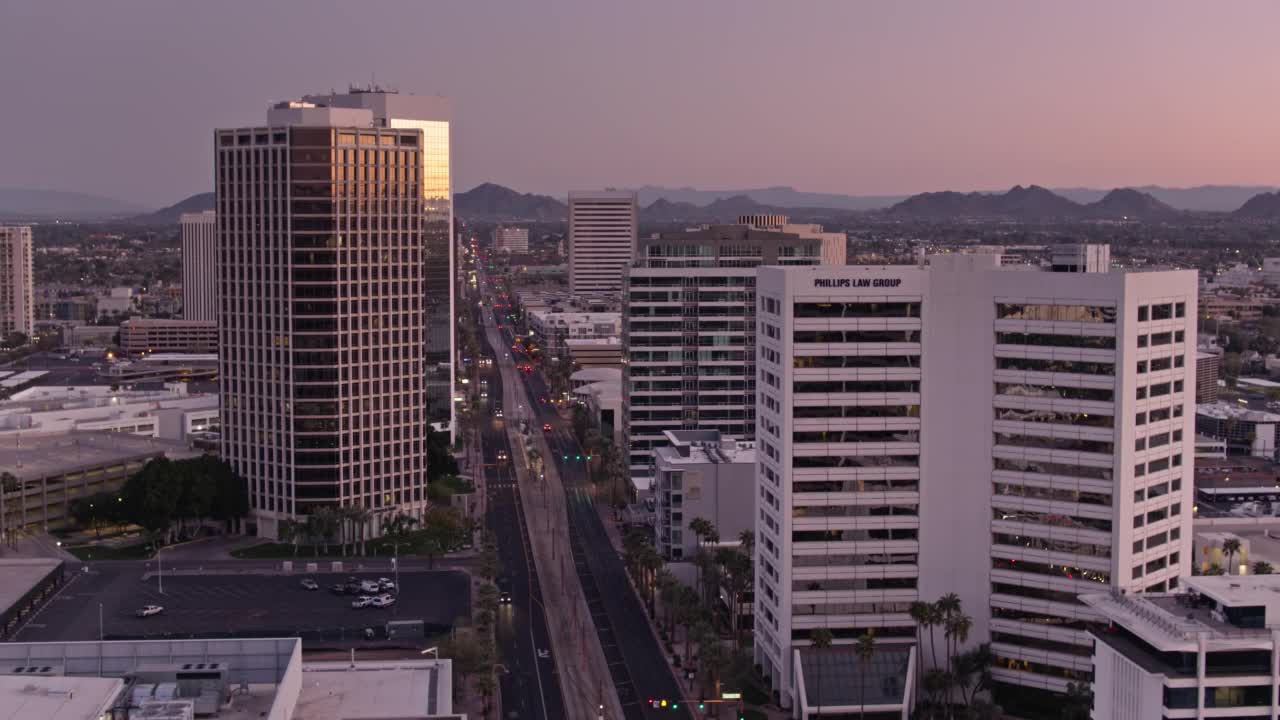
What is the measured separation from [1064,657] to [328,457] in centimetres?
7796

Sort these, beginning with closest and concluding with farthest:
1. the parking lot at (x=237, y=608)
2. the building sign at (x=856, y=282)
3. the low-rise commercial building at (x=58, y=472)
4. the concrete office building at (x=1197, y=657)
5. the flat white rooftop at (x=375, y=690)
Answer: the concrete office building at (x=1197, y=657), the flat white rooftop at (x=375, y=690), the building sign at (x=856, y=282), the parking lot at (x=237, y=608), the low-rise commercial building at (x=58, y=472)

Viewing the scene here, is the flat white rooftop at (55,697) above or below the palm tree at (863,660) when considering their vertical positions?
above

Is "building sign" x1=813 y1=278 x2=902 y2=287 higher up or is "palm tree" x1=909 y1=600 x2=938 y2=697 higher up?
"building sign" x1=813 y1=278 x2=902 y2=287

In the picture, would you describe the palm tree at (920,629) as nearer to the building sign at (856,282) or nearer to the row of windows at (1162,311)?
the building sign at (856,282)

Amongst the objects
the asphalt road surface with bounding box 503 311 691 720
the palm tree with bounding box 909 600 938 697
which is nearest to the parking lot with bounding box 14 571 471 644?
the asphalt road surface with bounding box 503 311 691 720

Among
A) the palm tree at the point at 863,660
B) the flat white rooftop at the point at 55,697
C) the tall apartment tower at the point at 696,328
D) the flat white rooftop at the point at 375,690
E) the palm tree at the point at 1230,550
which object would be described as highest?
the tall apartment tower at the point at 696,328

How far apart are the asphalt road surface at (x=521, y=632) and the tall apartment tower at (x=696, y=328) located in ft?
63.4

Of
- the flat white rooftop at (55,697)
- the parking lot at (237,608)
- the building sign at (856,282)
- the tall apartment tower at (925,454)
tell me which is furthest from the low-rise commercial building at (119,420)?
the flat white rooftop at (55,697)

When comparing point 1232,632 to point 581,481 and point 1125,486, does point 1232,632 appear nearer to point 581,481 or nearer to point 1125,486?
point 1125,486

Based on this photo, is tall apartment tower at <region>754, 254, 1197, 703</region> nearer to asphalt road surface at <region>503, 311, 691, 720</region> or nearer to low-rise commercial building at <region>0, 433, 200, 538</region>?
asphalt road surface at <region>503, 311, 691, 720</region>

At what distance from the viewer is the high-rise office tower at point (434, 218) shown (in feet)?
615

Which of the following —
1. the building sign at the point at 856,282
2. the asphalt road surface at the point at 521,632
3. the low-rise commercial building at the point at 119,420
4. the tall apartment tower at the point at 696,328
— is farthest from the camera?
the low-rise commercial building at the point at 119,420

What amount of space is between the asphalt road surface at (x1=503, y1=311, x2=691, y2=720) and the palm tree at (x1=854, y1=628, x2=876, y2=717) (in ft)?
38.0

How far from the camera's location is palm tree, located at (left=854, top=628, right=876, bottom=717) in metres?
91.2
